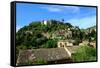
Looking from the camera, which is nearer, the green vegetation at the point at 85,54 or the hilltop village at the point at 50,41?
the hilltop village at the point at 50,41

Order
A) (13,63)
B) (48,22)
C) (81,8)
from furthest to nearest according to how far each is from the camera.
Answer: (81,8) < (48,22) < (13,63)

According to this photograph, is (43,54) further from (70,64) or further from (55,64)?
(70,64)

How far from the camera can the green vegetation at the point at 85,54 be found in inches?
106

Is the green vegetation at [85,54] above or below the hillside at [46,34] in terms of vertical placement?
below

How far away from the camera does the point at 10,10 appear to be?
2414 mm

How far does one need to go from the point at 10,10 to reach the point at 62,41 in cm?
62

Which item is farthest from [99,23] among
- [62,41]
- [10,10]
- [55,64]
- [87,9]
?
[10,10]

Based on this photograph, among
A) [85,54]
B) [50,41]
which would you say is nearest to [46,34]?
[50,41]

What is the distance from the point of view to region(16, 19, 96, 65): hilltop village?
96.5 inches

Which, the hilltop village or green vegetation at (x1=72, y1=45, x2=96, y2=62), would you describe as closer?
the hilltop village

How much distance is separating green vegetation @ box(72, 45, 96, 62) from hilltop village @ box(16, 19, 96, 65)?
23 millimetres

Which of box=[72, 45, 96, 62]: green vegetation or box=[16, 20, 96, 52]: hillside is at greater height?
box=[16, 20, 96, 52]: hillside

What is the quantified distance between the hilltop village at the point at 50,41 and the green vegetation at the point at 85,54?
23mm

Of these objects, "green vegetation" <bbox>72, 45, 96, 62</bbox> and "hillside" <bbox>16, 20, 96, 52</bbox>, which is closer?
"hillside" <bbox>16, 20, 96, 52</bbox>
